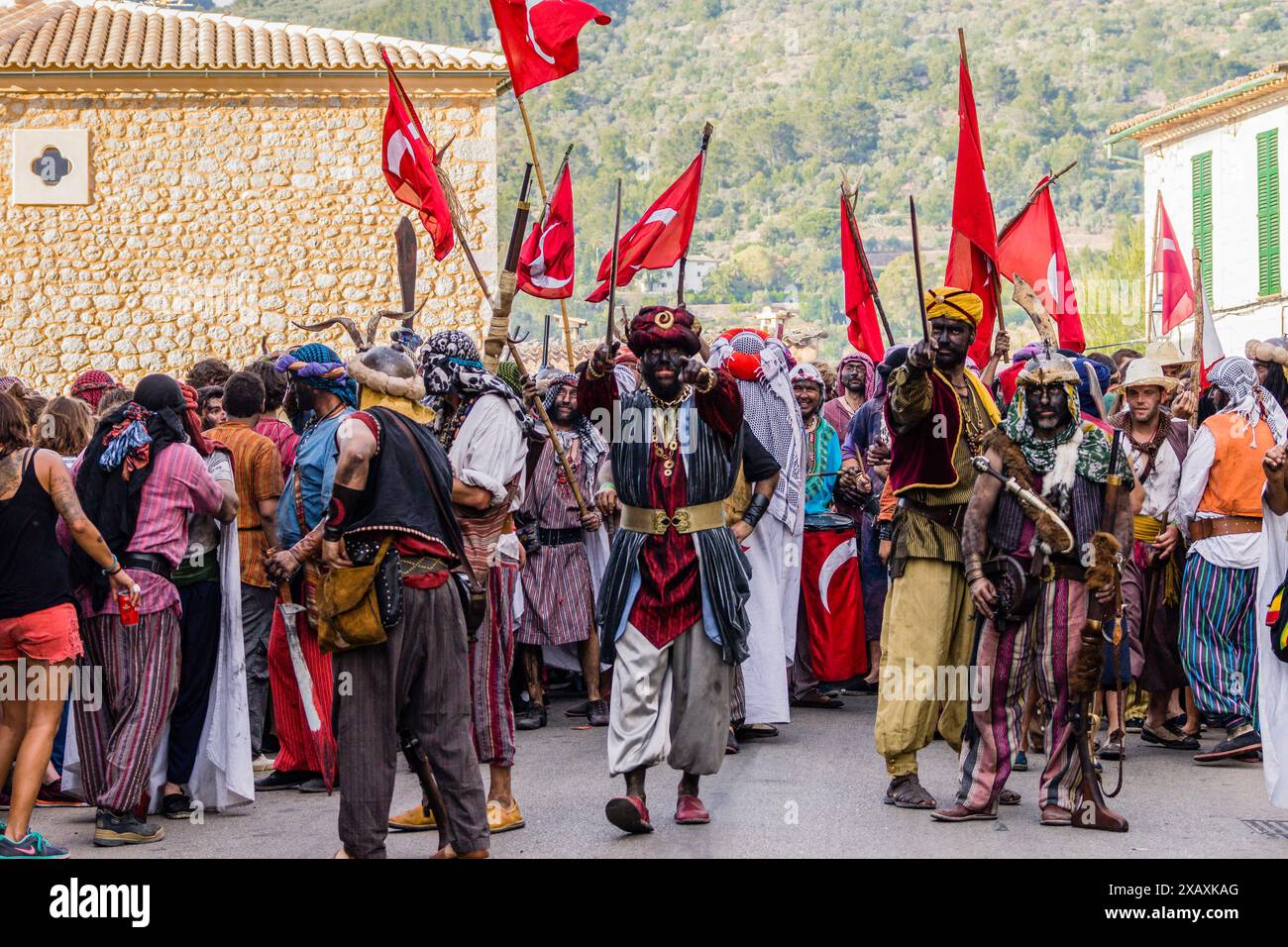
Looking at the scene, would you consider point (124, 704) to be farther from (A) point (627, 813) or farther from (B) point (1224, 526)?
(B) point (1224, 526)

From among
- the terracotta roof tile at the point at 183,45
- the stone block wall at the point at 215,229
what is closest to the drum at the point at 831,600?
the stone block wall at the point at 215,229

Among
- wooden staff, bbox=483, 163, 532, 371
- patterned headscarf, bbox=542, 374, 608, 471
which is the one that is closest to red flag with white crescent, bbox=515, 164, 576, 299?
patterned headscarf, bbox=542, 374, 608, 471

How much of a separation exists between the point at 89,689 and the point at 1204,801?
5.07 m

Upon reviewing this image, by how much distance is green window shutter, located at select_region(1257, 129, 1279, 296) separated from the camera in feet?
105

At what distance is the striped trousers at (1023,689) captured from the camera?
7.17 m

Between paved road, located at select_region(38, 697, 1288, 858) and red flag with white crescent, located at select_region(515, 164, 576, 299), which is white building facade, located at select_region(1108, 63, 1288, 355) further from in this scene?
paved road, located at select_region(38, 697, 1288, 858)

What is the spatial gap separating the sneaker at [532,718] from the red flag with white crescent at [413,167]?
301cm

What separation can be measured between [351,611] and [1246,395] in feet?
17.3

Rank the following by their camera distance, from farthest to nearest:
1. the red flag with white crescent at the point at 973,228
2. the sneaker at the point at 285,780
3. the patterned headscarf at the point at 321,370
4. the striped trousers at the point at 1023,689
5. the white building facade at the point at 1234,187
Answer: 1. the white building facade at the point at 1234,187
2. the sneaker at the point at 285,780
3. the red flag with white crescent at the point at 973,228
4. the patterned headscarf at the point at 321,370
5. the striped trousers at the point at 1023,689

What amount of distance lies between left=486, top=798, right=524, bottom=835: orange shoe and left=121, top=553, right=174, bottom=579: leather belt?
1803 mm

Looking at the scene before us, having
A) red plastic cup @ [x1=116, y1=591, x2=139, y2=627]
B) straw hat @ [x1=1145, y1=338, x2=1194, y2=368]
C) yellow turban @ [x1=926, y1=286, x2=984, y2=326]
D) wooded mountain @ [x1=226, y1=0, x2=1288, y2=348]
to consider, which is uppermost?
wooded mountain @ [x1=226, y1=0, x2=1288, y2=348]

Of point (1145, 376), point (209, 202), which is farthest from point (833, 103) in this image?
point (1145, 376)

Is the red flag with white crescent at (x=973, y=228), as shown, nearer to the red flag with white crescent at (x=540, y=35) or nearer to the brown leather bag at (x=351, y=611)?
the red flag with white crescent at (x=540, y=35)

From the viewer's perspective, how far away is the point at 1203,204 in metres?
34.7
